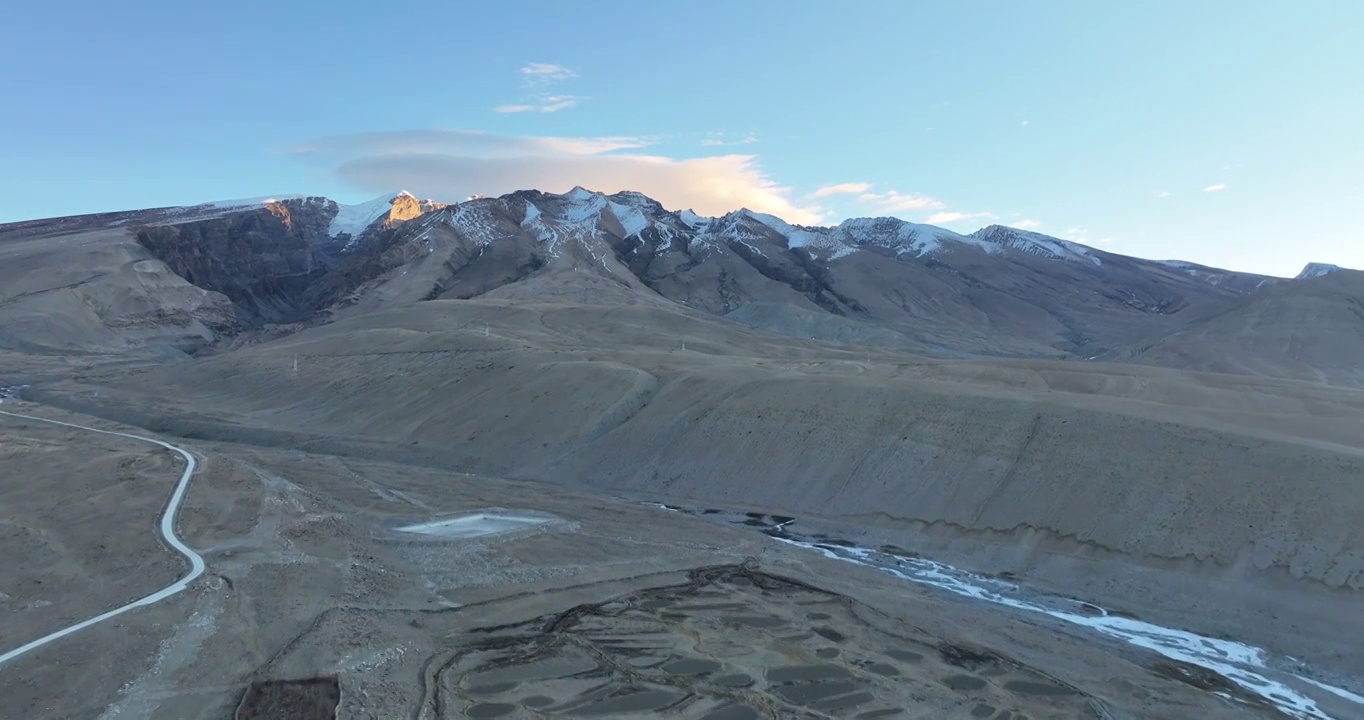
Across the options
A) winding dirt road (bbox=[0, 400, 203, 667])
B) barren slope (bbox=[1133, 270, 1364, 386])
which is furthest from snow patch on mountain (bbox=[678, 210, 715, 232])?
winding dirt road (bbox=[0, 400, 203, 667])

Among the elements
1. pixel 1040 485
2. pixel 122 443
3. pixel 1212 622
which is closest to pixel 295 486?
pixel 122 443

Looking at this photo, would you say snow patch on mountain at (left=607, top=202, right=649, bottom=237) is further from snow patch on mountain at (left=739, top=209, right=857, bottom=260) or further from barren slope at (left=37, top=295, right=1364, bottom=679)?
barren slope at (left=37, top=295, right=1364, bottom=679)

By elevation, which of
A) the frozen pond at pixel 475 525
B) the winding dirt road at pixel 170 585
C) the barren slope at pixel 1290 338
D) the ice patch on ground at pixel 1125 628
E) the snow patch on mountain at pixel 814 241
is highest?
the snow patch on mountain at pixel 814 241

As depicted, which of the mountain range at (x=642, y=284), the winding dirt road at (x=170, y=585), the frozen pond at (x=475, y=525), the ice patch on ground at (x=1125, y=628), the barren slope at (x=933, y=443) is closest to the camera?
the winding dirt road at (x=170, y=585)

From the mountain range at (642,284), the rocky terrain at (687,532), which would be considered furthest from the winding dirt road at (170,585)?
the mountain range at (642,284)

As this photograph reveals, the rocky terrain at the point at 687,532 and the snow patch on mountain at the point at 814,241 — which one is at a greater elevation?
the snow patch on mountain at the point at 814,241

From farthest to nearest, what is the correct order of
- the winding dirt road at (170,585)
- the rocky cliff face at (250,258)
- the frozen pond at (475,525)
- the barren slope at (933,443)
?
1. the rocky cliff face at (250,258)
2. the frozen pond at (475,525)
3. the barren slope at (933,443)
4. the winding dirt road at (170,585)

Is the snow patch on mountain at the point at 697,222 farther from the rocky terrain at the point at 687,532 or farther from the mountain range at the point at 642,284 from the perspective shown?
the rocky terrain at the point at 687,532
